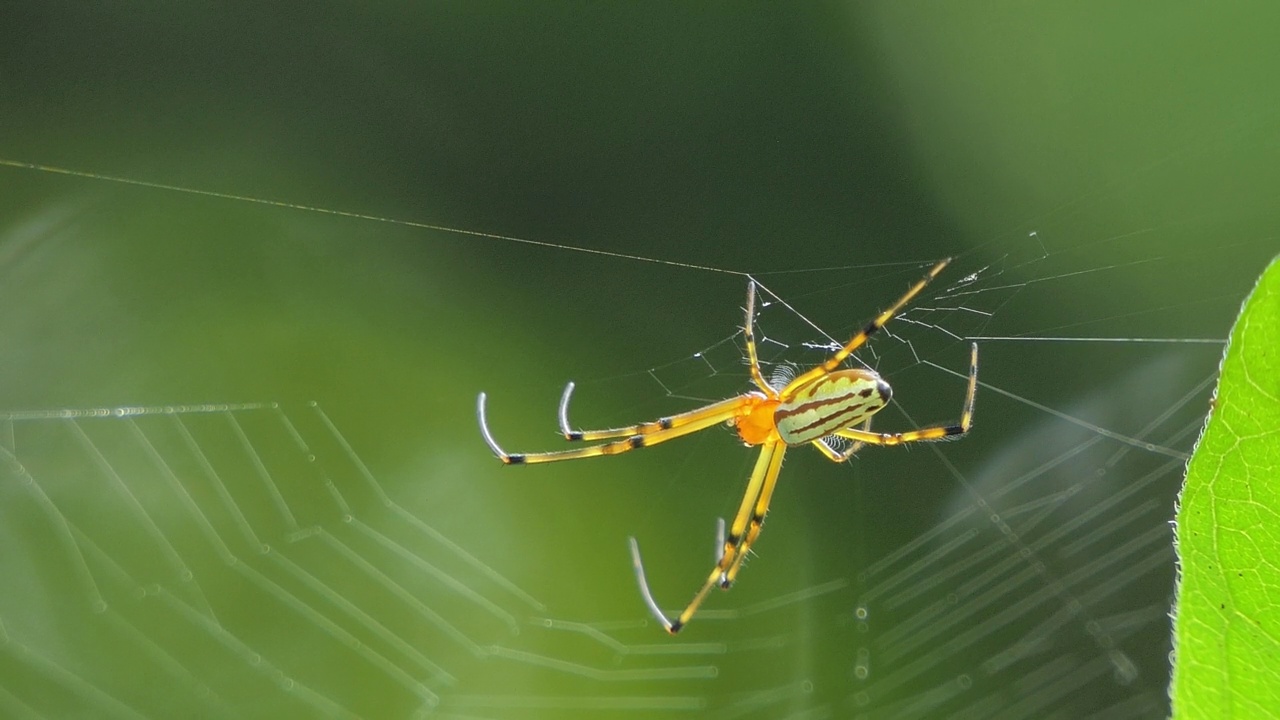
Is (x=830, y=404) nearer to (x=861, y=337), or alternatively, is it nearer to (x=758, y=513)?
(x=861, y=337)

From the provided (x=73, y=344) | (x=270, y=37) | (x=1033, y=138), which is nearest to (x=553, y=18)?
(x=270, y=37)

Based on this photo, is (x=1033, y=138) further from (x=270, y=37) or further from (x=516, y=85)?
(x=270, y=37)

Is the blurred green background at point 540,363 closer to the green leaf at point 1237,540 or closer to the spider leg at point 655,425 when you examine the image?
the spider leg at point 655,425

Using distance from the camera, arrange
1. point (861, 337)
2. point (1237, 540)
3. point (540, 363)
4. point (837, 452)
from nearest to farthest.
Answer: point (1237, 540)
point (861, 337)
point (837, 452)
point (540, 363)

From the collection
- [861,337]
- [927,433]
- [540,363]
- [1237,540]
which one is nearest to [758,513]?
[927,433]

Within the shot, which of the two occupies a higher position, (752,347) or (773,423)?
(752,347)

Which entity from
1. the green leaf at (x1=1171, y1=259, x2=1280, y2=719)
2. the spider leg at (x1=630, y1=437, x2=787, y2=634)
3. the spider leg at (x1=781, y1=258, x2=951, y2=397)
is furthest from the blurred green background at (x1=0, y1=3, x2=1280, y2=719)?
the green leaf at (x1=1171, y1=259, x2=1280, y2=719)

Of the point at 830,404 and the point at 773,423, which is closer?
the point at 830,404

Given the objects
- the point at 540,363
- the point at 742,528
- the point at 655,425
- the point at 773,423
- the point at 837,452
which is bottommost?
the point at 742,528
